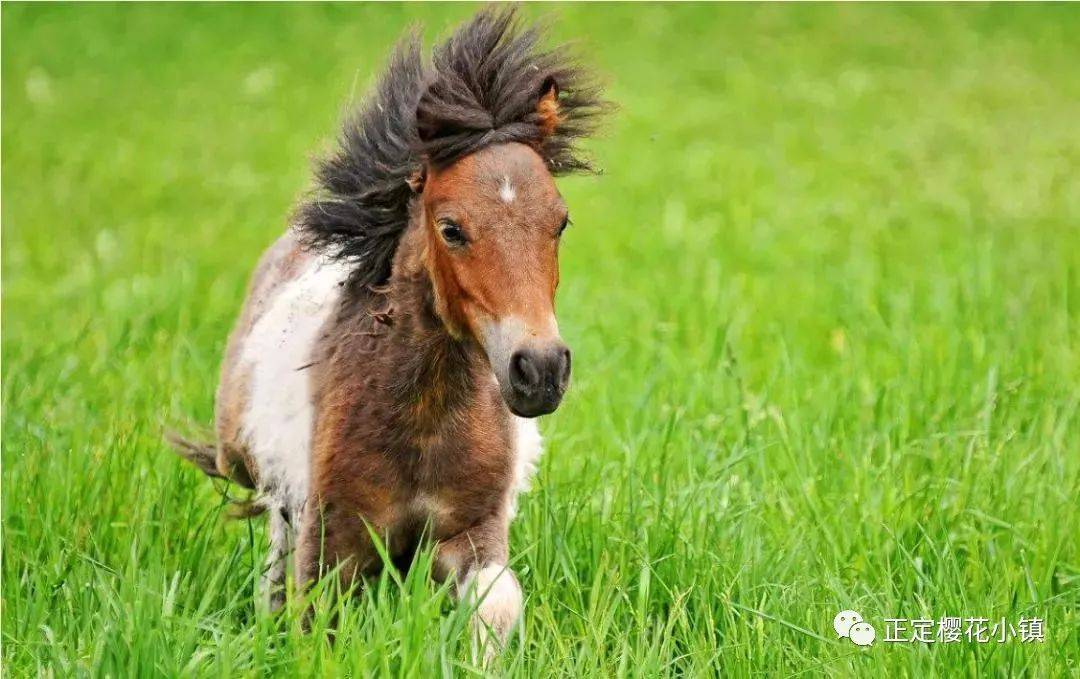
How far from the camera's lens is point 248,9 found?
55.6 ft

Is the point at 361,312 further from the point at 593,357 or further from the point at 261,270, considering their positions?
the point at 593,357

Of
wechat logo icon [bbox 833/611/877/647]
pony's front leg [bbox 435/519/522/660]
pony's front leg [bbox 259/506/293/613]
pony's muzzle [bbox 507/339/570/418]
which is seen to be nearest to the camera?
pony's muzzle [bbox 507/339/570/418]

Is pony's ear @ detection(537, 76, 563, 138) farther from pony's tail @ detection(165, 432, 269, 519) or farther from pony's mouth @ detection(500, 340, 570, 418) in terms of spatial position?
pony's tail @ detection(165, 432, 269, 519)

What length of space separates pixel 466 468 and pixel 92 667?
951 mm

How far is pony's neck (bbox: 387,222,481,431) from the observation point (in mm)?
3549

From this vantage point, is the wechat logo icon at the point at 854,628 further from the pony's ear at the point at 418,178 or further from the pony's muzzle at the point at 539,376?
the pony's ear at the point at 418,178

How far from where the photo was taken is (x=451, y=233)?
3.25m

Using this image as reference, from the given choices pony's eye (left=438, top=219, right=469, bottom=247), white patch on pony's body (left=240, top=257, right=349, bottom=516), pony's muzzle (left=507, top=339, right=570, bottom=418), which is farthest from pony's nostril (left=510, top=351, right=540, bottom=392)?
white patch on pony's body (left=240, top=257, right=349, bottom=516)

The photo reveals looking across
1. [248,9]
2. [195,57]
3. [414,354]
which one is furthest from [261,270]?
[248,9]

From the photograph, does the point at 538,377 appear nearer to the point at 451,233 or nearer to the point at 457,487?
the point at 451,233

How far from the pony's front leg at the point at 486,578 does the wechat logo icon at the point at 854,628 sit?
758 millimetres

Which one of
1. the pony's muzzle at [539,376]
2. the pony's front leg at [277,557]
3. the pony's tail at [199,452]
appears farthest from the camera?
the pony's tail at [199,452]

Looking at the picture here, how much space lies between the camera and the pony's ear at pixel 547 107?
353 centimetres

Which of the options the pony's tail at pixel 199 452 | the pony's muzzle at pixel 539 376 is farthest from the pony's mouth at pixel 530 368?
the pony's tail at pixel 199 452
